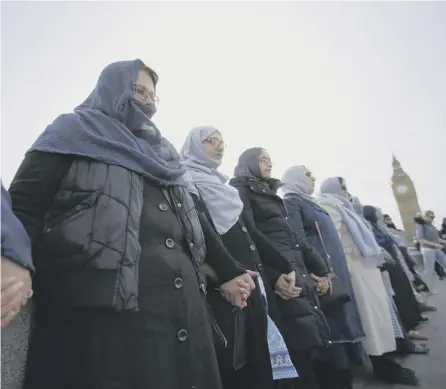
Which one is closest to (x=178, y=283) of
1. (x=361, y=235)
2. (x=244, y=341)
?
(x=244, y=341)

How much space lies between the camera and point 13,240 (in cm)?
74

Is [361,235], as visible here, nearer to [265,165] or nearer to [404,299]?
[265,165]

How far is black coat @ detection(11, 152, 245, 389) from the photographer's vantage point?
979 millimetres

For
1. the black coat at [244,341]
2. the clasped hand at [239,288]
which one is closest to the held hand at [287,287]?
the black coat at [244,341]

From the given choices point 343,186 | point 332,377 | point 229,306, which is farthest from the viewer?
point 343,186

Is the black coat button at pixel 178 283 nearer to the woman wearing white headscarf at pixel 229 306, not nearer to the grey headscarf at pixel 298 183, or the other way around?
the woman wearing white headscarf at pixel 229 306

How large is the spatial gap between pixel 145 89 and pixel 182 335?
1.18 m

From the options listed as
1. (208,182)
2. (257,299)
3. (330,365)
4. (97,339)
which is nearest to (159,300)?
(97,339)

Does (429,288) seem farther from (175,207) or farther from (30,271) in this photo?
(30,271)

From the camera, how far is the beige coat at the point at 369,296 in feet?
10.6

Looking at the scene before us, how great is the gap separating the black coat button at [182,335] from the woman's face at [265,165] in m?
1.97

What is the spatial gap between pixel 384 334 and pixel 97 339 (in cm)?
328

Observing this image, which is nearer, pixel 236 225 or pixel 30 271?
pixel 30 271

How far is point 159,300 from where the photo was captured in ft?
3.69
